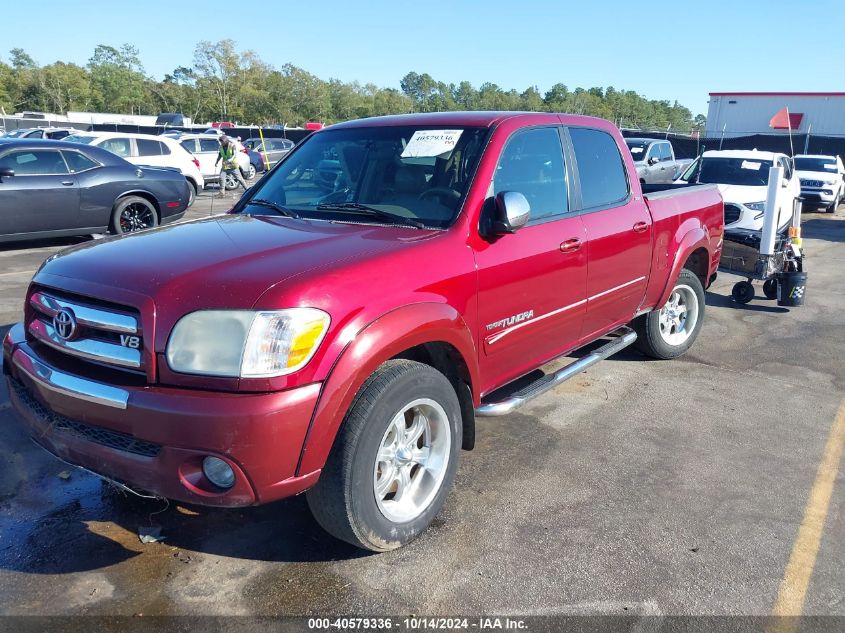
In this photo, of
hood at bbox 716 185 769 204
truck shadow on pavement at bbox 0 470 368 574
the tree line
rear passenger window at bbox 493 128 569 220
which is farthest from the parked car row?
the tree line

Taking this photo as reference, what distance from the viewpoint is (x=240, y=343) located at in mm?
2506

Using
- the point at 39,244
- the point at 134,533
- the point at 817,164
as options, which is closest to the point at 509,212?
the point at 134,533

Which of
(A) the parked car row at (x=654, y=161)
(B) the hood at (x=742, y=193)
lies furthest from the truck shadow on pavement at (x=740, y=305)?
(A) the parked car row at (x=654, y=161)

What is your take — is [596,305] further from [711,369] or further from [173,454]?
[173,454]

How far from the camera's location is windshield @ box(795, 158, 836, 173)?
20.1 m

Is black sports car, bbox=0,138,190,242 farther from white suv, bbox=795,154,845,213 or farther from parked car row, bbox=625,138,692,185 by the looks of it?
white suv, bbox=795,154,845,213

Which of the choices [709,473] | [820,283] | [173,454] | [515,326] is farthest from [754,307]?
[173,454]

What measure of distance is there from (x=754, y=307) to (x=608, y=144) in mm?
4361

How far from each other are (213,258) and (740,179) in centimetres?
1117

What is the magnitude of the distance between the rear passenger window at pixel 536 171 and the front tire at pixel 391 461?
1.22 metres

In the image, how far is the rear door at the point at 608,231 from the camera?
Result: 4293 mm

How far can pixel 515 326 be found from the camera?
12.0 feet

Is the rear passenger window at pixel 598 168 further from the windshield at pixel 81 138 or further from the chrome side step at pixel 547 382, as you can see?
the windshield at pixel 81 138

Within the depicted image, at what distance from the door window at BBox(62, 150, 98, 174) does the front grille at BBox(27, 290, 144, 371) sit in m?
8.22
